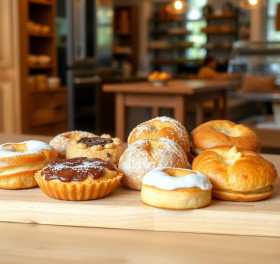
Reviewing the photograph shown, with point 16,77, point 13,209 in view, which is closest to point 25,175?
point 13,209

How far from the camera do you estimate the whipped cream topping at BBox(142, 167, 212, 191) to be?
0.82m

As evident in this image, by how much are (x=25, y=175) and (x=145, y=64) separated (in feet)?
32.1

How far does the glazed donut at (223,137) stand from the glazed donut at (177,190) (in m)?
0.22

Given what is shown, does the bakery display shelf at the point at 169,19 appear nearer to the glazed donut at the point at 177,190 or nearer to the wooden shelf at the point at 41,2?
the wooden shelf at the point at 41,2

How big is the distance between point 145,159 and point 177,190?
15 centimetres

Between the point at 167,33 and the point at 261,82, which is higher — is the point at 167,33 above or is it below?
above

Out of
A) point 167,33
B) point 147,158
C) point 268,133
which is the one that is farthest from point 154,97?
point 167,33

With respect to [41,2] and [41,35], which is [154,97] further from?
[41,2]

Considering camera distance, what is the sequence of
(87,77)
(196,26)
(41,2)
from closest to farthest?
(41,2) → (87,77) → (196,26)

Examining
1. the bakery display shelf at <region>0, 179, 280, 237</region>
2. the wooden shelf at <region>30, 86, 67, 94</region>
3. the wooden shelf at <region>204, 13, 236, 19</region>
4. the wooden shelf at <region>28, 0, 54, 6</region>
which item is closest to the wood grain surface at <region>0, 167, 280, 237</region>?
the bakery display shelf at <region>0, 179, 280, 237</region>

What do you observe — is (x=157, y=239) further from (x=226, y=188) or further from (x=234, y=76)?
(x=234, y=76)

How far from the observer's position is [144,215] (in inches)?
33.2

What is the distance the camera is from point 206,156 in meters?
0.93

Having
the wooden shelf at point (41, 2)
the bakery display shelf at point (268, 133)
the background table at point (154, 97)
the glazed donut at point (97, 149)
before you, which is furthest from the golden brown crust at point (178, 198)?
the wooden shelf at point (41, 2)
